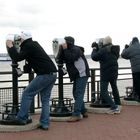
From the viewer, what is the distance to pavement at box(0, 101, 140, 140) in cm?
799

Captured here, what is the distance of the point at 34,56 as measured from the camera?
27.4 feet

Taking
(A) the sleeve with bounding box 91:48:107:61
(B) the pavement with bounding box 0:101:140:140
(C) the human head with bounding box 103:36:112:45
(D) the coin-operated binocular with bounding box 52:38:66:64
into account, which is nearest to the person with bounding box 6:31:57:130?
(B) the pavement with bounding box 0:101:140:140

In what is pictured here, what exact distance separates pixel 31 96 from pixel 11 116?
633mm

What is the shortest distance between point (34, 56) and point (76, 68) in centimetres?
127

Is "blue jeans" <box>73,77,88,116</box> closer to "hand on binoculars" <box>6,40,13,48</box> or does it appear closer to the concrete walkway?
the concrete walkway

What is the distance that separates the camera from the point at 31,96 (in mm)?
8422

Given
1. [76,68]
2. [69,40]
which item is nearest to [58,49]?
[69,40]

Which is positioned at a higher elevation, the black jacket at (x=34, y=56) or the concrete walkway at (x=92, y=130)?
the black jacket at (x=34, y=56)

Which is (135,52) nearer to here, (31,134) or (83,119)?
(83,119)

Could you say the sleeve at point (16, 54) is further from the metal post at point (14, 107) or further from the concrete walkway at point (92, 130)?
the concrete walkway at point (92, 130)

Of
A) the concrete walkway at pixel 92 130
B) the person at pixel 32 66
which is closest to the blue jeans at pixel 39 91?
the person at pixel 32 66

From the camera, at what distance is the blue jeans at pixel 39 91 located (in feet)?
27.5

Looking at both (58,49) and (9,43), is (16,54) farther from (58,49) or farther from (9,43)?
(58,49)

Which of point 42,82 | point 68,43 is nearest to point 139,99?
point 68,43
